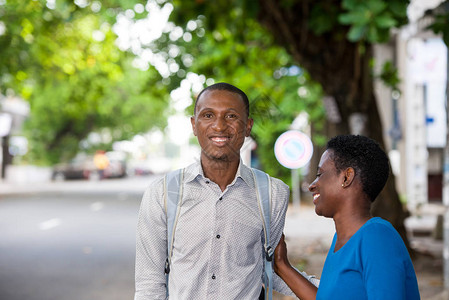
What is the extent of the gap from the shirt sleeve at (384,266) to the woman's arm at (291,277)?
1.90ft

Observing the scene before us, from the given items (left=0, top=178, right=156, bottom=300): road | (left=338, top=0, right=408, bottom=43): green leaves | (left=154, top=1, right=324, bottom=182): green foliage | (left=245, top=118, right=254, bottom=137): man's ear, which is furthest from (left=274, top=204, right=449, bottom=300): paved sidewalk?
(left=245, top=118, right=254, bottom=137): man's ear

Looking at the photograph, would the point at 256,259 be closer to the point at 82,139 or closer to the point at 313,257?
the point at 313,257

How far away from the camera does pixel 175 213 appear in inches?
89.8

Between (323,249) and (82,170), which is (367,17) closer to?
(323,249)

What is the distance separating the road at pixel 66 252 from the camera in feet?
24.2

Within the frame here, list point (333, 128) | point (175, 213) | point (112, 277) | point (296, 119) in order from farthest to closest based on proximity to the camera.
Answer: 1. point (296, 119)
2. point (333, 128)
3. point (112, 277)
4. point (175, 213)

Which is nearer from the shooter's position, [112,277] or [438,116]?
[112,277]

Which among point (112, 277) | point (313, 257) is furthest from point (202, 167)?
point (313, 257)

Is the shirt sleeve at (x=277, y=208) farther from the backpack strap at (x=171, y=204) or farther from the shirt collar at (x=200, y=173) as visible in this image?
the backpack strap at (x=171, y=204)

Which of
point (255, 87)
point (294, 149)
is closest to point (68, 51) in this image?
point (255, 87)

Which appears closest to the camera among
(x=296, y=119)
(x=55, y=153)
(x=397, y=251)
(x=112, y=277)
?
(x=397, y=251)

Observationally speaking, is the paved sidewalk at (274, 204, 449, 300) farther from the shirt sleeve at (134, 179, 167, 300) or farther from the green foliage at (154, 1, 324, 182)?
the shirt sleeve at (134, 179, 167, 300)

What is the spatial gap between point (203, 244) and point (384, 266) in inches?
30.5

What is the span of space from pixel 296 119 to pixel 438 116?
5001 mm
